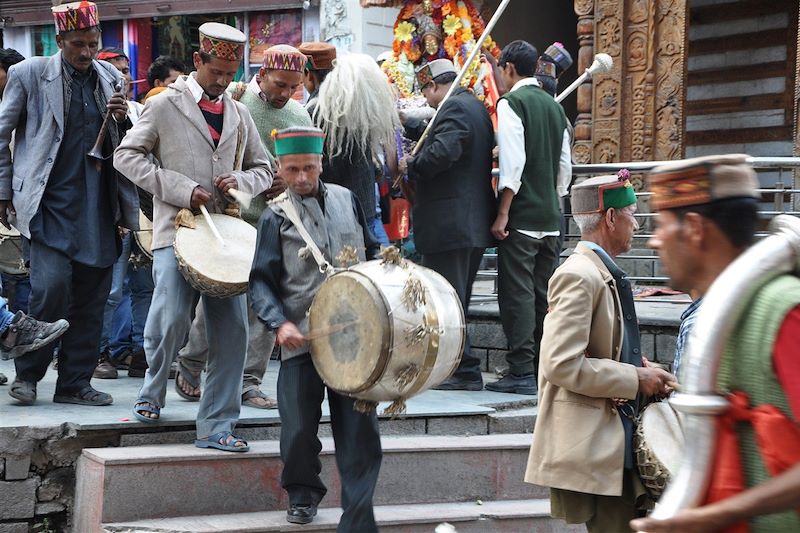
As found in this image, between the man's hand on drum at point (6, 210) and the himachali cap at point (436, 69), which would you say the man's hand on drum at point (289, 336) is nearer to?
the man's hand on drum at point (6, 210)

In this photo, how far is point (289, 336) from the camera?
464 cm

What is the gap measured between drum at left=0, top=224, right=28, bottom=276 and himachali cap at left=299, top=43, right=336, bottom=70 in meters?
2.28

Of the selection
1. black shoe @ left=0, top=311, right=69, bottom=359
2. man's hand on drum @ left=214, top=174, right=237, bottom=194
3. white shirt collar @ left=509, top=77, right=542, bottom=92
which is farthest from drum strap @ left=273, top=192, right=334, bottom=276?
white shirt collar @ left=509, top=77, right=542, bottom=92

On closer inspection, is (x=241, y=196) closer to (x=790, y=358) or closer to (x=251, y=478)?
(x=251, y=478)

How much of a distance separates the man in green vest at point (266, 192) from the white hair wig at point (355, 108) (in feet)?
0.76

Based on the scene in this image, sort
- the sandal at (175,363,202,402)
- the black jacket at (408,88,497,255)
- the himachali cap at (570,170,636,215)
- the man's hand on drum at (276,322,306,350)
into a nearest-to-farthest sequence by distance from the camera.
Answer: the himachali cap at (570,170,636,215) < the man's hand on drum at (276,322,306,350) < the sandal at (175,363,202,402) < the black jacket at (408,88,497,255)

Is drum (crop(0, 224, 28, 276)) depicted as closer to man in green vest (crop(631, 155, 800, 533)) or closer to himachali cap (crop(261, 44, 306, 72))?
himachali cap (crop(261, 44, 306, 72))

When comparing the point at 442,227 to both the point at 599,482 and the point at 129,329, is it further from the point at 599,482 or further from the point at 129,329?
the point at 599,482

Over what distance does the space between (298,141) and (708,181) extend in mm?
2682

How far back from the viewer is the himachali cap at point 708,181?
7.86 feet

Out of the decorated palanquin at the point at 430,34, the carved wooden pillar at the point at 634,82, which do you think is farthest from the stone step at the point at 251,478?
the decorated palanquin at the point at 430,34

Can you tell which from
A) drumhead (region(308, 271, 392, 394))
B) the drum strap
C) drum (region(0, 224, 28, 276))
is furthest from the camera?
drum (region(0, 224, 28, 276))

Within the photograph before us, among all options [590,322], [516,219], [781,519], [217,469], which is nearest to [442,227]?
[516,219]

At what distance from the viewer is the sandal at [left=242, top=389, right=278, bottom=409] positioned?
6207 millimetres
